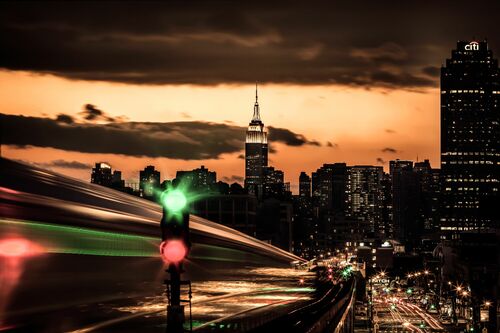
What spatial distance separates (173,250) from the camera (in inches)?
277

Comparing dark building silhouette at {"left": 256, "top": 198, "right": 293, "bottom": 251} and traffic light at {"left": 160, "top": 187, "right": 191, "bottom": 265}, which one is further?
dark building silhouette at {"left": 256, "top": 198, "right": 293, "bottom": 251}

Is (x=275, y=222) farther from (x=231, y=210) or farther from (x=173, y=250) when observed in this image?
(x=173, y=250)


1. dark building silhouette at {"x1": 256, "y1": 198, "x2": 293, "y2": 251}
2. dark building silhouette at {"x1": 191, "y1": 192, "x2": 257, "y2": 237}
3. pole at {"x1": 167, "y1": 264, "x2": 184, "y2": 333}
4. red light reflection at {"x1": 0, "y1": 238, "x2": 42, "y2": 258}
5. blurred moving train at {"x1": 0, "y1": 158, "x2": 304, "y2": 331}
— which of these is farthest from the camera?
dark building silhouette at {"x1": 256, "y1": 198, "x2": 293, "y2": 251}

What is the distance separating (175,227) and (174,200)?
33 centimetres

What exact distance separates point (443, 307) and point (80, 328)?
93.9m

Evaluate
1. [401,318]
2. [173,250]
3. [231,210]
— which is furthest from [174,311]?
[401,318]

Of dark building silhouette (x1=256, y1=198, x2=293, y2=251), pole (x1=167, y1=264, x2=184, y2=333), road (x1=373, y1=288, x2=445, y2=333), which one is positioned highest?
dark building silhouette (x1=256, y1=198, x2=293, y2=251)

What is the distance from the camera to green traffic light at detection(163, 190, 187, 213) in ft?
24.2

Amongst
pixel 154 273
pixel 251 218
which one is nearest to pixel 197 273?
pixel 154 273

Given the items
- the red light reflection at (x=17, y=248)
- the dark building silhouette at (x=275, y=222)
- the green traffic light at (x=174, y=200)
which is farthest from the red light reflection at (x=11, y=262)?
the dark building silhouette at (x=275, y=222)

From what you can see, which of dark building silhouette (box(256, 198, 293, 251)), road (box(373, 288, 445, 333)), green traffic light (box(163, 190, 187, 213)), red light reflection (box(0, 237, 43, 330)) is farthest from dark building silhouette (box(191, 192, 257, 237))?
red light reflection (box(0, 237, 43, 330))

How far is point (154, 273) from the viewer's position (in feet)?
33.0

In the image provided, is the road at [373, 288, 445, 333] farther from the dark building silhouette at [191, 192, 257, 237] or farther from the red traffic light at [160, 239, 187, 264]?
the red traffic light at [160, 239, 187, 264]

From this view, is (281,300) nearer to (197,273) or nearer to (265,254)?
(265,254)
